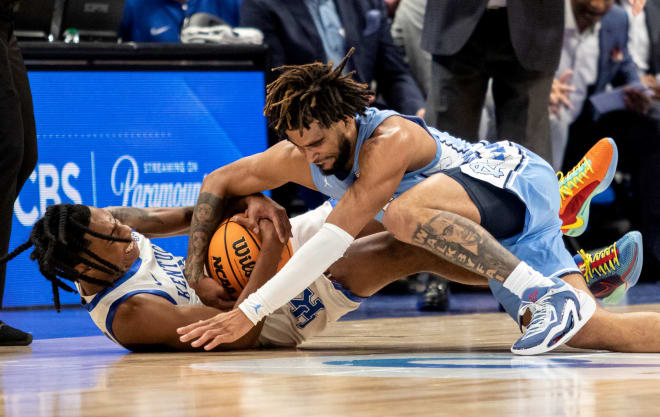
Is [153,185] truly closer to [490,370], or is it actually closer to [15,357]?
[15,357]

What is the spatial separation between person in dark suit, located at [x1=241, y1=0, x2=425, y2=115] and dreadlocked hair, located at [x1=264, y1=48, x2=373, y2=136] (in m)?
2.69

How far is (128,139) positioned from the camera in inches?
209

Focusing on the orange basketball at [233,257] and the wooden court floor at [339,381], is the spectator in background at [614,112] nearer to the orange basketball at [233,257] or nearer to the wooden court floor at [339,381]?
the wooden court floor at [339,381]

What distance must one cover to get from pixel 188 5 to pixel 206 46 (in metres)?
0.86

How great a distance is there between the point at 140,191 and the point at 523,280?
288 cm

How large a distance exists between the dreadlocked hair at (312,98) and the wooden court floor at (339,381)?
728 mm

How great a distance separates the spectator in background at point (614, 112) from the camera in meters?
6.50

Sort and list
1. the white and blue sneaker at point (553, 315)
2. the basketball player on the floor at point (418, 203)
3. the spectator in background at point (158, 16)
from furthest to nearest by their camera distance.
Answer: the spectator in background at point (158, 16), the basketball player on the floor at point (418, 203), the white and blue sneaker at point (553, 315)

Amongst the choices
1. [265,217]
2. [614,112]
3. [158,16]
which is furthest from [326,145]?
[614,112]

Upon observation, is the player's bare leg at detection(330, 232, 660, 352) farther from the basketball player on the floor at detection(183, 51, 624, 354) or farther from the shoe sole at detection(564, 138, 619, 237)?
the shoe sole at detection(564, 138, 619, 237)

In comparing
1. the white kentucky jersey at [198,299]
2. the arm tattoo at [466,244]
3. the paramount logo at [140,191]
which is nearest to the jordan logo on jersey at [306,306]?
the white kentucky jersey at [198,299]

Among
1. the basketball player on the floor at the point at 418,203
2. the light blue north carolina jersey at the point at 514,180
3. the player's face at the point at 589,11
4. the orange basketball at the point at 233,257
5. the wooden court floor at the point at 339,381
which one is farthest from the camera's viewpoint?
the player's face at the point at 589,11

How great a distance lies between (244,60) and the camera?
18.2 feet

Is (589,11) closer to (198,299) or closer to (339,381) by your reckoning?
(198,299)
